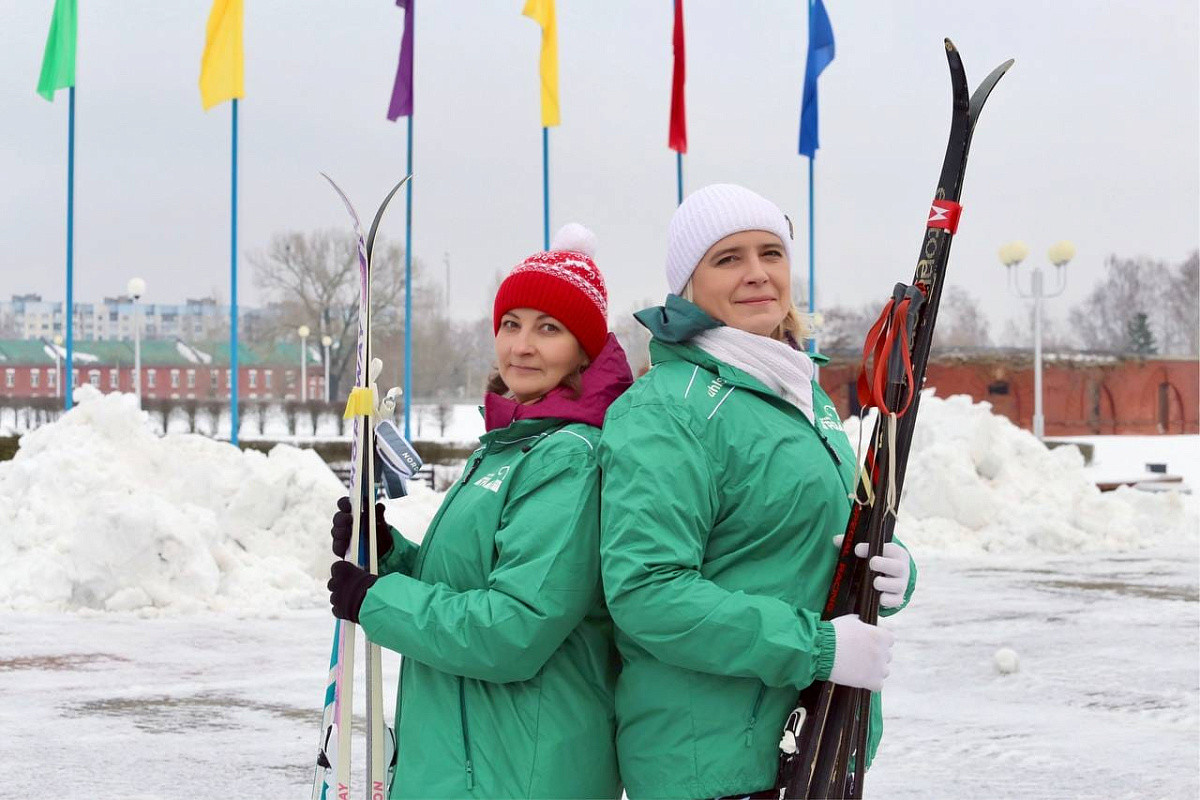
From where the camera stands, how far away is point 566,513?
2.33m

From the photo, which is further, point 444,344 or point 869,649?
point 444,344

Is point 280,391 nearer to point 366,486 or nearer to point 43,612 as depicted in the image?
point 43,612

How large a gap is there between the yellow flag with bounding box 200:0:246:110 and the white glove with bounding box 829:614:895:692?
18222 millimetres

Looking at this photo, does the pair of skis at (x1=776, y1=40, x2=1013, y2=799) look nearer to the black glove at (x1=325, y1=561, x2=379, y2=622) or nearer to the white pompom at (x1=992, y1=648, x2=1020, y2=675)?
the black glove at (x1=325, y1=561, x2=379, y2=622)

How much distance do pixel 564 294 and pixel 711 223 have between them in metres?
0.37

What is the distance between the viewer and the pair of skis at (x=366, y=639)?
273 cm

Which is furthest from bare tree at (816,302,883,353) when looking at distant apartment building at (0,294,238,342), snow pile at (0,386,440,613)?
distant apartment building at (0,294,238,342)

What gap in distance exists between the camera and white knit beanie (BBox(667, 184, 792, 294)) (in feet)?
8.06

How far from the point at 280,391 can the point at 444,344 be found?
610 inches

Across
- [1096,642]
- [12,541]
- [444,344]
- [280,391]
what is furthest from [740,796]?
[280,391]

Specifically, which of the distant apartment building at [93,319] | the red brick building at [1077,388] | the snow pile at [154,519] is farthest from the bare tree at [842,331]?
the distant apartment building at [93,319]

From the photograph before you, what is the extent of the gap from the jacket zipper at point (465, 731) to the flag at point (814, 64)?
21364mm

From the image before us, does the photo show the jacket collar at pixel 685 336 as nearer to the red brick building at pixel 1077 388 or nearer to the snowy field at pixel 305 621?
the snowy field at pixel 305 621

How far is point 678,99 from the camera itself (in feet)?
73.0
